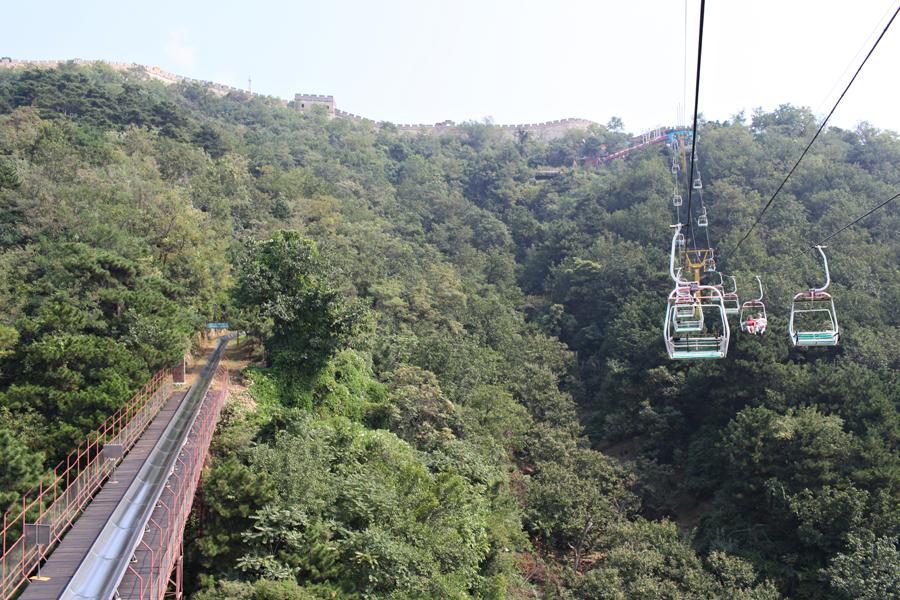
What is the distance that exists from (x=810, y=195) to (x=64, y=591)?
5159 centimetres

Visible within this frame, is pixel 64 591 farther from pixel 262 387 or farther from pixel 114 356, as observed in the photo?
pixel 262 387

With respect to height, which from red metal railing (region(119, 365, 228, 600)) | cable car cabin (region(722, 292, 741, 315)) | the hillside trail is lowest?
red metal railing (region(119, 365, 228, 600))

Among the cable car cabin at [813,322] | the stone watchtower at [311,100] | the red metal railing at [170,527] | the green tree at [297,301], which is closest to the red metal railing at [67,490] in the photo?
the red metal railing at [170,527]

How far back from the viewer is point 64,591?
8664 mm

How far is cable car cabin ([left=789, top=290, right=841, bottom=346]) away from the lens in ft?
45.9

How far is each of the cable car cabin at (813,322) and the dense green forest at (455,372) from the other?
3.14 ft

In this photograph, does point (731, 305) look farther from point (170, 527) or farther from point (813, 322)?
point (170, 527)

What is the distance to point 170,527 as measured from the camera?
1036 cm

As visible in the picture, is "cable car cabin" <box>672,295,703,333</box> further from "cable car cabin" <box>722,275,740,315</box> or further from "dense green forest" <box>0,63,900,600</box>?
"dense green forest" <box>0,63,900,600</box>

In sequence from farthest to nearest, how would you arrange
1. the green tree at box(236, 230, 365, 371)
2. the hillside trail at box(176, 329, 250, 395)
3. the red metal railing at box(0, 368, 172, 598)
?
1. the green tree at box(236, 230, 365, 371)
2. the hillside trail at box(176, 329, 250, 395)
3. the red metal railing at box(0, 368, 172, 598)

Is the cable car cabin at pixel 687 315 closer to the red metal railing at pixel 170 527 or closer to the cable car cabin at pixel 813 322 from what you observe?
the cable car cabin at pixel 813 322

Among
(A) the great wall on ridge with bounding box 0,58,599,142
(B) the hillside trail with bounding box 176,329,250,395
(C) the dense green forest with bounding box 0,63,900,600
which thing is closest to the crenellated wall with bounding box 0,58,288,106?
Answer: (A) the great wall on ridge with bounding box 0,58,599,142

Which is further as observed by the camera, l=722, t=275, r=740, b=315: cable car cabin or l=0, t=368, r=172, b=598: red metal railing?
l=722, t=275, r=740, b=315: cable car cabin

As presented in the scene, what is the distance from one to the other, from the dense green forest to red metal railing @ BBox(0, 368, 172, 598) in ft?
1.51
